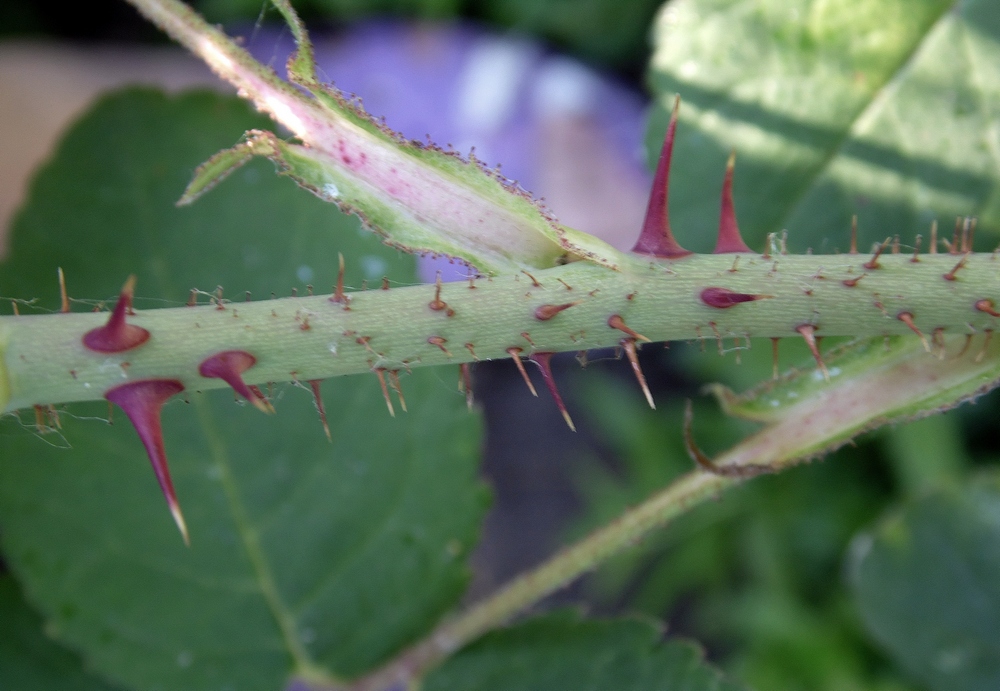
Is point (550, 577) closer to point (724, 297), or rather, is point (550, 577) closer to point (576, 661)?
point (576, 661)

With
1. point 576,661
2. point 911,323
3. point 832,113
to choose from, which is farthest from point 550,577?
point 832,113

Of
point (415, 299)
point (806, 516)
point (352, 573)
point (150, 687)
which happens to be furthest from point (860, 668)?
point (415, 299)

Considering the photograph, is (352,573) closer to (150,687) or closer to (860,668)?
(150,687)

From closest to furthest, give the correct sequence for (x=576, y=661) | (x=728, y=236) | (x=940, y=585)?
(x=728, y=236) < (x=576, y=661) < (x=940, y=585)

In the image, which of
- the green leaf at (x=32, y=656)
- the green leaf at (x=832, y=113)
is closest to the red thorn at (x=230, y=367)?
the green leaf at (x=832, y=113)

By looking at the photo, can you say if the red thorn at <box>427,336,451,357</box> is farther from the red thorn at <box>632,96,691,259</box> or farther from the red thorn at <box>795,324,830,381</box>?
the red thorn at <box>795,324,830,381</box>

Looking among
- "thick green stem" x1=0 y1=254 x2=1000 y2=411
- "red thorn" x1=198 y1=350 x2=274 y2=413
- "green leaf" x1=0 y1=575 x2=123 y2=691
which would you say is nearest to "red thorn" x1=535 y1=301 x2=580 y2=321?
"thick green stem" x1=0 y1=254 x2=1000 y2=411
